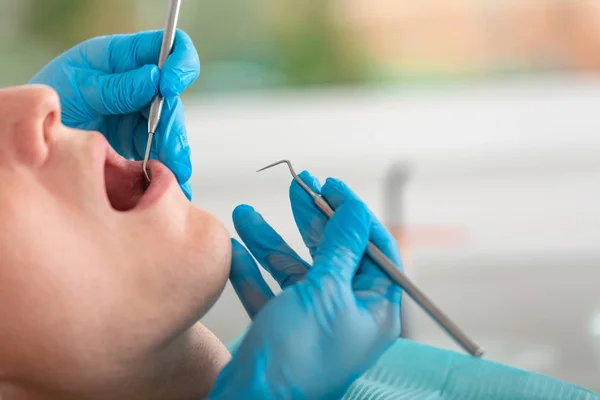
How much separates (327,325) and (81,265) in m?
0.25

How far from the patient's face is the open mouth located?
0.23ft

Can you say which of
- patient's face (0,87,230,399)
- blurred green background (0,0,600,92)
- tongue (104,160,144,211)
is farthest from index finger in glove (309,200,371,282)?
blurred green background (0,0,600,92)

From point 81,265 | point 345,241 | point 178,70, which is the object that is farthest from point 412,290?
point 178,70

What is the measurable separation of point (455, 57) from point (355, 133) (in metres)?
0.49

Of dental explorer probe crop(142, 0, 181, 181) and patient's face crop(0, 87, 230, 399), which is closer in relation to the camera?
patient's face crop(0, 87, 230, 399)

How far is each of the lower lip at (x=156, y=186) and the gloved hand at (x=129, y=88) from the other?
139mm

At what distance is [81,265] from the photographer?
618 millimetres

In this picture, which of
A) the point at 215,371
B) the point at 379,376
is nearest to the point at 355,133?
the point at 379,376

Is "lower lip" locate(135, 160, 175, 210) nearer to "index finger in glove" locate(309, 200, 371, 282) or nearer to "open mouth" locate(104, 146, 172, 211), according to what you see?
"open mouth" locate(104, 146, 172, 211)

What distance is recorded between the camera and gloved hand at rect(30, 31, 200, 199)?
88 centimetres

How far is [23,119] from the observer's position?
64cm

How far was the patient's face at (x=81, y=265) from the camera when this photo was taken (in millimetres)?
601

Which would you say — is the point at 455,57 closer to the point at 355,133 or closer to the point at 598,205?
the point at 355,133

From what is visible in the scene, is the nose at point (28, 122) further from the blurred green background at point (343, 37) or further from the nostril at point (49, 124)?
the blurred green background at point (343, 37)
